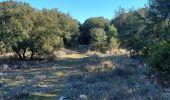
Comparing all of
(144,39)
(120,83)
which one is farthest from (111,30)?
(120,83)

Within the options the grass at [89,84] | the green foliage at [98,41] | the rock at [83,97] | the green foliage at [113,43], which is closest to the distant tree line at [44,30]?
the grass at [89,84]

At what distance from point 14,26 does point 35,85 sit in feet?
56.7

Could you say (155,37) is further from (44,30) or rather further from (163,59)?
(44,30)

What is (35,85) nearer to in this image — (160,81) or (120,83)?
(120,83)

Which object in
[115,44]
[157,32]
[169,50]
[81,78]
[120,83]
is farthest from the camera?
[115,44]

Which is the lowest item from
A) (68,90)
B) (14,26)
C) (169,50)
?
(68,90)

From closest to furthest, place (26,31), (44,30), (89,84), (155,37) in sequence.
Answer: (89,84) < (155,37) < (26,31) < (44,30)

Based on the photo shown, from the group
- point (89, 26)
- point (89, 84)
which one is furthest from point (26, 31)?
point (89, 26)

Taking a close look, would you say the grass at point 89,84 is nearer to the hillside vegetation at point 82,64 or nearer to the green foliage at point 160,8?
the hillside vegetation at point 82,64

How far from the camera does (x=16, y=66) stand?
35.6m

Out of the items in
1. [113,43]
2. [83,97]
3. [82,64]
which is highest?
[113,43]

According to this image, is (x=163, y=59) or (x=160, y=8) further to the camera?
(x=160, y=8)


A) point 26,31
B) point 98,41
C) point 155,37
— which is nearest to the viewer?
point 155,37

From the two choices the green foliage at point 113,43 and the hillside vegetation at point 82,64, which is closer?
the hillside vegetation at point 82,64
